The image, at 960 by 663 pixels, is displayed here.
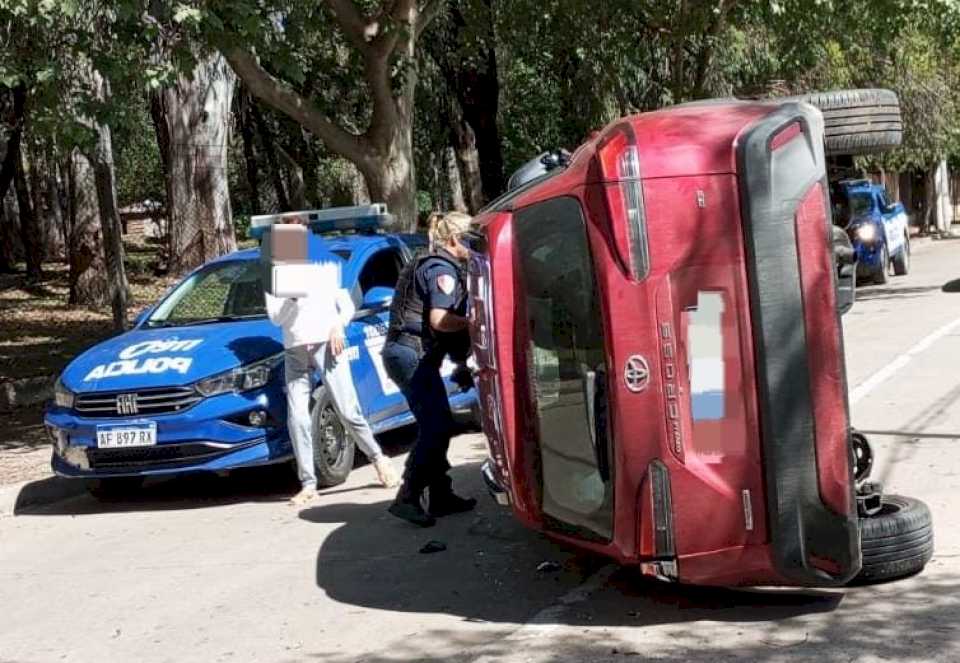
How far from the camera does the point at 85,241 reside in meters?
20.2

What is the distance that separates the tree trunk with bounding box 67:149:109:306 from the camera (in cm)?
2014

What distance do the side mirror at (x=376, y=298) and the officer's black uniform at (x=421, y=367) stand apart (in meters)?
2.10

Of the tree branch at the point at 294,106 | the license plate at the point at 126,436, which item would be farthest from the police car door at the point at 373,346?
the tree branch at the point at 294,106

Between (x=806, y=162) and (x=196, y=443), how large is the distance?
4868 mm

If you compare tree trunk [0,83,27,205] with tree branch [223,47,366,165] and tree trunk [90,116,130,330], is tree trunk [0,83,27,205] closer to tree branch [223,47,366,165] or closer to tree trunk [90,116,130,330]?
tree trunk [90,116,130,330]

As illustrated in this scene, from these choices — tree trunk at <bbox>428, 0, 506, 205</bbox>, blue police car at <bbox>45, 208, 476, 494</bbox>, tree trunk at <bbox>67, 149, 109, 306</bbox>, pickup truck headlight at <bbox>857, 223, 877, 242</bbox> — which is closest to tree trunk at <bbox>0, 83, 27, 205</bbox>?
tree trunk at <bbox>67, 149, 109, 306</bbox>

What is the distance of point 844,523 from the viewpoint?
5.17 m

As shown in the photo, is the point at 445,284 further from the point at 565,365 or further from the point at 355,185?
the point at 355,185

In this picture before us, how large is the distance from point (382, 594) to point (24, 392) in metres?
8.53

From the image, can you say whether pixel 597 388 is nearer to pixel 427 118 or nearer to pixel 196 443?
pixel 196 443

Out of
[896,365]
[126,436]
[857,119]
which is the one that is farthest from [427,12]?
[126,436]

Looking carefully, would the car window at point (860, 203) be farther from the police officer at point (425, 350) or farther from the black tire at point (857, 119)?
the police officer at point (425, 350)

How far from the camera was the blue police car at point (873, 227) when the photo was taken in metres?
23.3

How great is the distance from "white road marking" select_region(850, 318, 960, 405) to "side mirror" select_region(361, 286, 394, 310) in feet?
12.9
